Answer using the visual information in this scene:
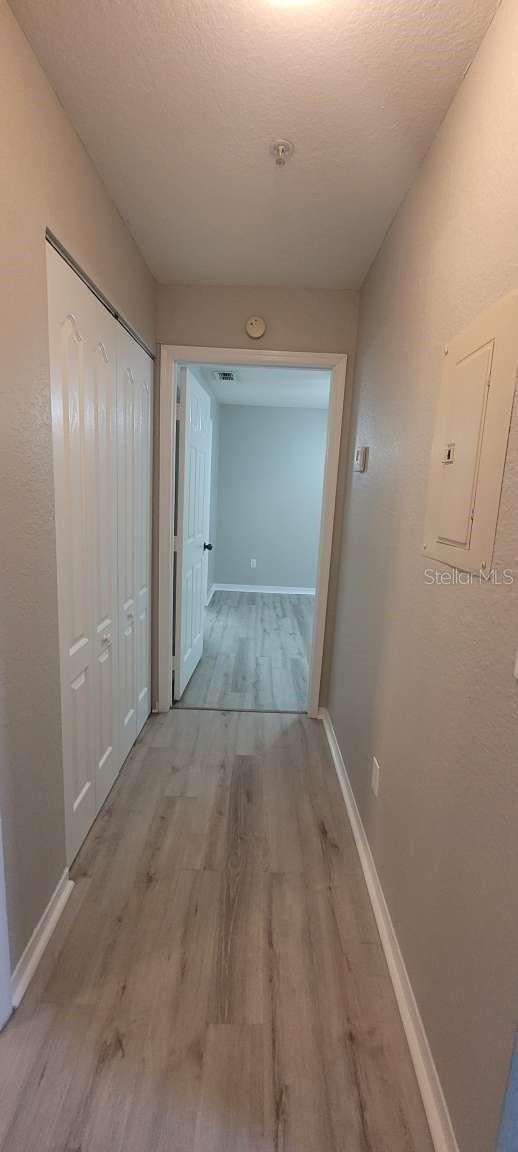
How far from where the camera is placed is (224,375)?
13.9 ft

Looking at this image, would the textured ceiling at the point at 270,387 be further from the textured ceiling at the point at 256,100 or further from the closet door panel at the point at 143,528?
the textured ceiling at the point at 256,100

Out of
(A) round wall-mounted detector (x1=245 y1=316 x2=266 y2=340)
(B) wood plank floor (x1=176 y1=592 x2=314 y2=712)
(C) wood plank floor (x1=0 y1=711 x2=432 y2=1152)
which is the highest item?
(A) round wall-mounted detector (x1=245 y1=316 x2=266 y2=340)

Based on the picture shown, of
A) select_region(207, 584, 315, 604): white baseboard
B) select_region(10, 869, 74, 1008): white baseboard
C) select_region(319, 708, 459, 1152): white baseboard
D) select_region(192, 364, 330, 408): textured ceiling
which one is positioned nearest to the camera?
select_region(319, 708, 459, 1152): white baseboard

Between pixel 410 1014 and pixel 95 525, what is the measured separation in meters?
1.72

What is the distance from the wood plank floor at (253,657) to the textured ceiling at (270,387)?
89.3 inches

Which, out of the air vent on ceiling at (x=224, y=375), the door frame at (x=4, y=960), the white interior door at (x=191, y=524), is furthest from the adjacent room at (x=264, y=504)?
the door frame at (x=4, y=960)

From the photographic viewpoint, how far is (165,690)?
109 inches

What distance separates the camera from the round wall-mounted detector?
2367 millimetres

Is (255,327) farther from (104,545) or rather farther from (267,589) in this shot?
(267,589)

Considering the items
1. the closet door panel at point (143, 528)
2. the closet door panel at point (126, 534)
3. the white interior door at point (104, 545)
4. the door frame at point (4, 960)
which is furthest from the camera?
the closet door panel at point (143, 528)

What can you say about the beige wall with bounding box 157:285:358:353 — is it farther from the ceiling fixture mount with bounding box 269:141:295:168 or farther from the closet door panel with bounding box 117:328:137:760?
the ceiling fixture mount with bounding box 269:141:295:168

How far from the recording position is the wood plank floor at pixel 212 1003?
1004 mm

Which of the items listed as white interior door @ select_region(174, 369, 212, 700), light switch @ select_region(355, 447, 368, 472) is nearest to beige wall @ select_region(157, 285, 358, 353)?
white interior door @ select_region(174, 369, 212, 700)

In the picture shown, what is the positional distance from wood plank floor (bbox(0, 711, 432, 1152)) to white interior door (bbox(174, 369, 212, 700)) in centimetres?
111
